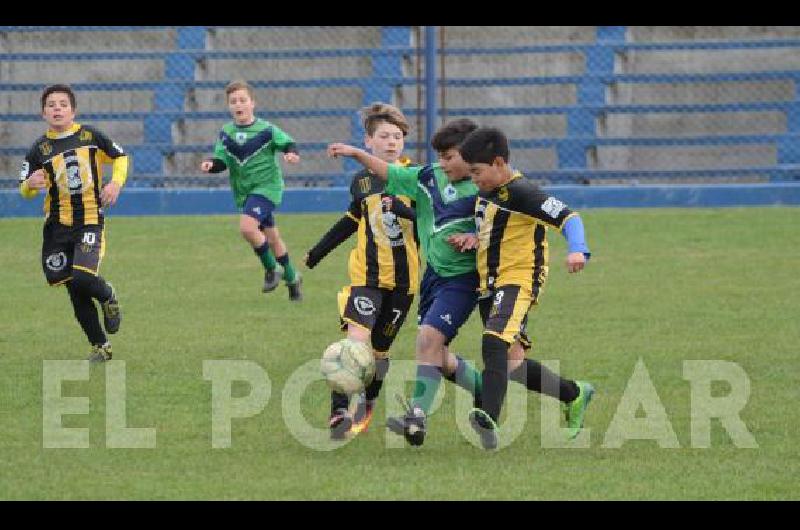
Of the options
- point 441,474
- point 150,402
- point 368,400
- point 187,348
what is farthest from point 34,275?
point 441,474

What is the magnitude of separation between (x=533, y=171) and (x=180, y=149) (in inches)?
173

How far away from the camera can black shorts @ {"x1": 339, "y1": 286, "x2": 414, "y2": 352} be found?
751 centimetres

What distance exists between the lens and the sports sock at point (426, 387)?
22.6 feet

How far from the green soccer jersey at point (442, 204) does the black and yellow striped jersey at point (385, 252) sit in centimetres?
46

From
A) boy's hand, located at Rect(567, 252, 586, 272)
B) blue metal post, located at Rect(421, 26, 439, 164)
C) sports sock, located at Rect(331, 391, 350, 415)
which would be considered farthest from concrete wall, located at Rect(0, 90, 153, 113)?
boy's hand, located at Rect(567, 252, 586, 272)

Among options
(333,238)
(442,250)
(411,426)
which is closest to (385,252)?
(333,238)

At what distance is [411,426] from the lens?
673 cm

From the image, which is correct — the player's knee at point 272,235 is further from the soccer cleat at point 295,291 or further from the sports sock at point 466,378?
→ the sports sock at point 466,378

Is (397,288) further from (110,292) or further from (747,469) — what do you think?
(110,292)

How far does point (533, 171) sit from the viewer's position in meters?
19.0

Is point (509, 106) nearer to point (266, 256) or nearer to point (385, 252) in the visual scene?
point (266, 256)

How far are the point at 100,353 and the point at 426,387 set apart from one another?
3129 millimetres

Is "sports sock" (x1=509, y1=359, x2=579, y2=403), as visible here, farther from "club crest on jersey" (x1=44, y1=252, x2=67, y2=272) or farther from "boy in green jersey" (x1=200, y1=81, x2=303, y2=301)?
"boy in green jersey" (x1=200, y1=81, x2=303, y2=301)

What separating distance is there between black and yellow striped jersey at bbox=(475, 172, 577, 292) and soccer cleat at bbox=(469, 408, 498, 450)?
62 centimetres
